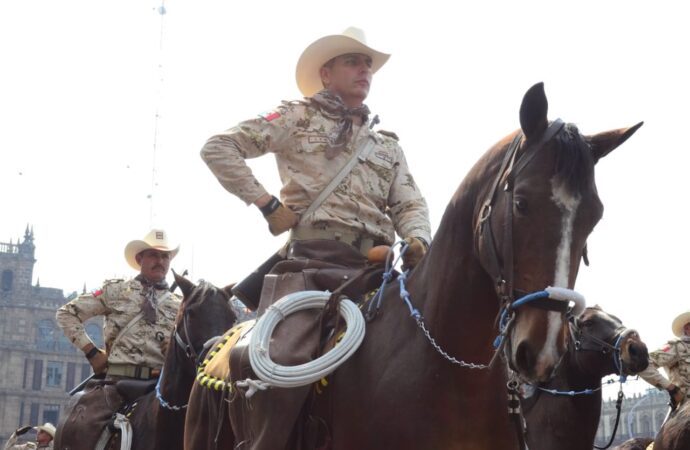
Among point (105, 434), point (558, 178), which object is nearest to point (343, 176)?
point (558, 178)

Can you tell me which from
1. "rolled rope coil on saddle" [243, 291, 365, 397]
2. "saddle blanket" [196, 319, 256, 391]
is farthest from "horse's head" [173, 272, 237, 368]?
"rolled rope coil on saddle" [243, 291, 365, 397]

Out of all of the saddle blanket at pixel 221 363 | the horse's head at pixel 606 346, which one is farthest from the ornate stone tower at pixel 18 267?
the saddle blanket at pixel 221 363

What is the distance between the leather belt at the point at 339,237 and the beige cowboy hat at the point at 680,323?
31.5ft

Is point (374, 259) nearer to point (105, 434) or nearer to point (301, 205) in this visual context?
point (301, 205)

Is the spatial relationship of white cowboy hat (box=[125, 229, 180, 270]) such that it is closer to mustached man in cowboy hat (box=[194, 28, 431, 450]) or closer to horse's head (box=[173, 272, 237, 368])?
horse's head (box=[173, 272, 237, 368])

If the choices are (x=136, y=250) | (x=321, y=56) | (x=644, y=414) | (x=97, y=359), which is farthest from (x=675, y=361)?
(x=644, y=414)

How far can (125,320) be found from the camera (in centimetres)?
1261

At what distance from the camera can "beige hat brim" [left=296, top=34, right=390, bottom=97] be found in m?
7.06

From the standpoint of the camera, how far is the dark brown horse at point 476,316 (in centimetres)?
445

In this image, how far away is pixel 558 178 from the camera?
4.54 metres

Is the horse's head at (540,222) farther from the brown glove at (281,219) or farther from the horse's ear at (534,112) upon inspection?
the brown glove at (281,219)

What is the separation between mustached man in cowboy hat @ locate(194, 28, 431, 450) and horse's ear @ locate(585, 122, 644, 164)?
5.47 feet

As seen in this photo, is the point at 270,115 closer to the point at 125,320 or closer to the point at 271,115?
the point at 271,115

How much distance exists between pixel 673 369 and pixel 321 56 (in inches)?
311
